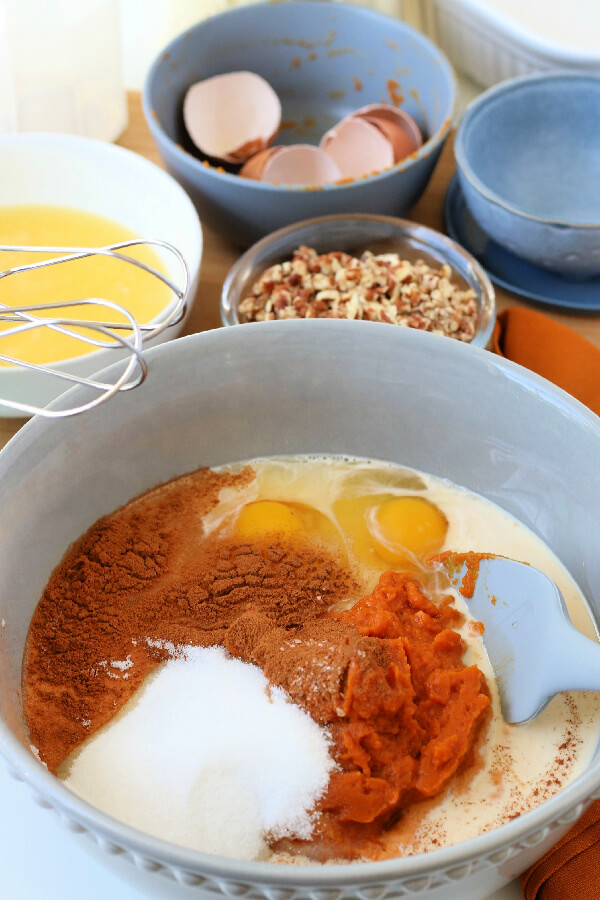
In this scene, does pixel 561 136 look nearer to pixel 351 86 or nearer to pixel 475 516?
pixel 351 86

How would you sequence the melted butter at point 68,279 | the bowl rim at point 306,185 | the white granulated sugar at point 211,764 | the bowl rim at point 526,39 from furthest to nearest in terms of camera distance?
Answer: the bowl rim at point 526,39, the bowl rim at point 306,185, the melted butter at point 68,279, the white granulated sugar at point 211,764

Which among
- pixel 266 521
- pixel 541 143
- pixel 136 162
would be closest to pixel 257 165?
pixel 136 162

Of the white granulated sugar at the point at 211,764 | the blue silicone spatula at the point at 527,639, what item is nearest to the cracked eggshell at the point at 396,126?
the blue silicone spatula at the point at 527,639

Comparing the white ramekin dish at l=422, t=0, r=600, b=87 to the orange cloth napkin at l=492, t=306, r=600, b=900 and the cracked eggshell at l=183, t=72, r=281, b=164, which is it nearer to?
the cracked eggshell at l=183, t=72, r=281, b=164

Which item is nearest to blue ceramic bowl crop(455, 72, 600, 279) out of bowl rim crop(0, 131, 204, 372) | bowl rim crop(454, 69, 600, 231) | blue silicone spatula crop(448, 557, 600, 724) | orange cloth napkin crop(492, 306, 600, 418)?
bowl rim crop(454, 69, 600, 231)

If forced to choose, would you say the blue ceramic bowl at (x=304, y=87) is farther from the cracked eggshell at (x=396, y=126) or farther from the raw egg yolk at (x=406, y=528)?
the raw egg yolk at (x=406, y=528)

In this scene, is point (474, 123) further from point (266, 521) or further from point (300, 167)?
point (266, 521)
